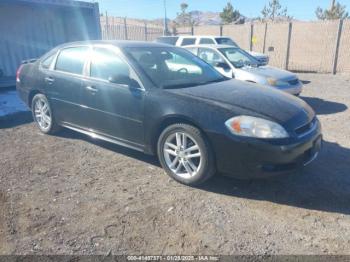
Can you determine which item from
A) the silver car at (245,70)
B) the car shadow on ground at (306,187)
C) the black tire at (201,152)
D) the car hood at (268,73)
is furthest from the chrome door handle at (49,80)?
the car hood at (268,73)

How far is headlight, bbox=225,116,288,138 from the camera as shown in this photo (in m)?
3.09

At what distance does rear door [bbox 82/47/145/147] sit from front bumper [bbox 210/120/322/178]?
1136 millimetres

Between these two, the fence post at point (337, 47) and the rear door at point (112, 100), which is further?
the fence post at point (337, 47)

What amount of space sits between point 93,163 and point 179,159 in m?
1.38

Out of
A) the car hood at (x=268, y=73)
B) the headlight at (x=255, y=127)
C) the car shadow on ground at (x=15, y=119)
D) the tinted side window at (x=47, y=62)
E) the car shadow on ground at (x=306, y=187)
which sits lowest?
the car shadow on ground at (x=15, y=119)

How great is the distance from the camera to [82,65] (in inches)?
179

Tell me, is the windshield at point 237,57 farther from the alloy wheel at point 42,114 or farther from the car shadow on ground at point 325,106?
the alloy wheel at point 42,114

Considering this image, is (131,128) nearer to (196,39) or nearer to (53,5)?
(53,5)

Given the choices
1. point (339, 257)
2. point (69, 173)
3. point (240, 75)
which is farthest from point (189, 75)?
point (240, 75)

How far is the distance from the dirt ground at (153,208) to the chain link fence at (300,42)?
1121 cm

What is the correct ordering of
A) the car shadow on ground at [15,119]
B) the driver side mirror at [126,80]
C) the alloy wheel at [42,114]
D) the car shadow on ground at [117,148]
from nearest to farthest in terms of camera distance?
the driver side mirror at [126,80] → the car shadow on ground at [117,148] → the alloy wheel at [42,114] → the car shadow on ground at [15,119]

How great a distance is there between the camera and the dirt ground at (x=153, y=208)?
2.63m

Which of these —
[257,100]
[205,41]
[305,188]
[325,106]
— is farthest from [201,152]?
[205,41]

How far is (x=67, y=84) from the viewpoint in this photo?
4.66 m
